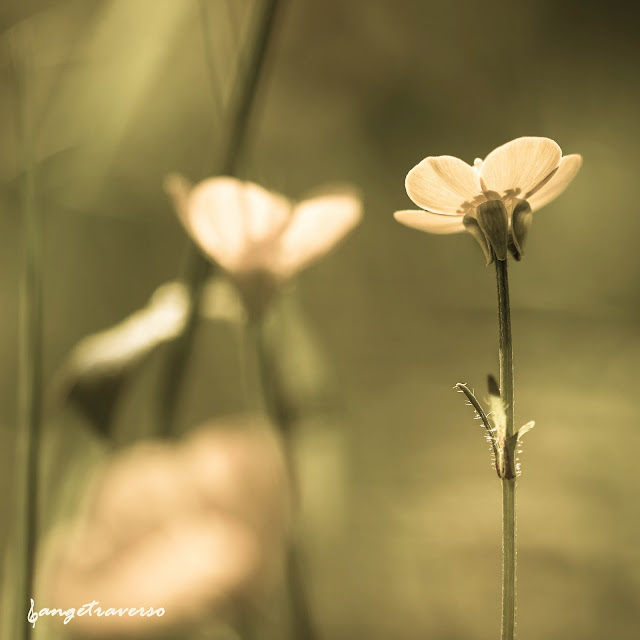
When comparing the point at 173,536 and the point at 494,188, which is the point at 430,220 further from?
the point at 173,536

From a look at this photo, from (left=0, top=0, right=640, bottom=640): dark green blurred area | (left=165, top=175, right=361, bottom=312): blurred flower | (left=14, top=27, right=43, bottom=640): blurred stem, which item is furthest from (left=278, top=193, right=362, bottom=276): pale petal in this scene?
(left=0, top=0, right=640, bottom=640): dark green blurred area

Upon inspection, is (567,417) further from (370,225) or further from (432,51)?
(432,51)

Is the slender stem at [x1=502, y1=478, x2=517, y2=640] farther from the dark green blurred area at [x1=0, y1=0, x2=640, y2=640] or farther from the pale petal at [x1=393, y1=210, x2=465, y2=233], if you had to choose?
the dark green blurred area at [x1=0, y1=0, x2=640, y2=640]

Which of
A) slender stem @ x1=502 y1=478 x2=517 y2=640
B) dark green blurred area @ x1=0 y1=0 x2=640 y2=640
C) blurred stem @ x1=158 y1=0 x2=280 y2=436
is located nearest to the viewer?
slender stem @ x1=502 y1=478 x2=517 y2=640

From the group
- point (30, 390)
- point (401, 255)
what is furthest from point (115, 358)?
point (401, 255)

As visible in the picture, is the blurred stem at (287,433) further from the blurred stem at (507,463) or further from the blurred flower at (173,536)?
the blurred stem at (507,463)

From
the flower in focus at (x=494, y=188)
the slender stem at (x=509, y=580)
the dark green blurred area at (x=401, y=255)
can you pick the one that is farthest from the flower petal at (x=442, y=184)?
the dark green blurred area at (x=401, y=255)

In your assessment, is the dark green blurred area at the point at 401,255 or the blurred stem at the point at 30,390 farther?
the dark green blurred area at the point at 401,255
